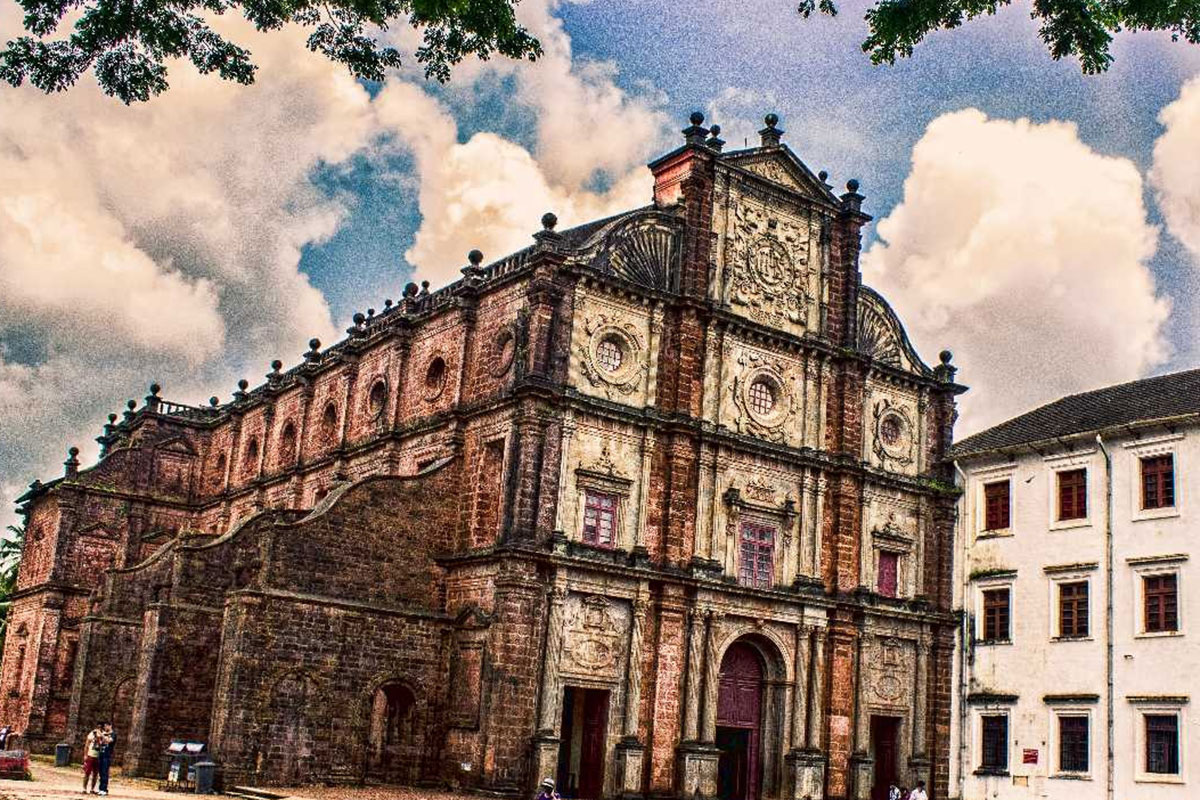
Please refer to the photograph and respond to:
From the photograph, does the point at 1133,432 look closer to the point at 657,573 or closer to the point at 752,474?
the point at 752,474

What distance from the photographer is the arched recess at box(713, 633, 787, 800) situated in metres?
32.5

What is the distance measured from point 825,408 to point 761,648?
6.71 m

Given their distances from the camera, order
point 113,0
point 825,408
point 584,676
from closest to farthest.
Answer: point 113,0 < point 584,676 < point 825,408

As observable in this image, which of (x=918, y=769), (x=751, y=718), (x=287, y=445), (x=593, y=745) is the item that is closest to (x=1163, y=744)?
(x=918, y=769)

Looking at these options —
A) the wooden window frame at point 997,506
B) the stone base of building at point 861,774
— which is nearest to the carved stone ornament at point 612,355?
the stone base of building at point 861,774

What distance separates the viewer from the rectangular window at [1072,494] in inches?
1352

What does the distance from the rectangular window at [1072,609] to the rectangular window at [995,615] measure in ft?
5.91

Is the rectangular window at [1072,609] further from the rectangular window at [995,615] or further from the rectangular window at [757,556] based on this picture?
the rectangular window at [757,556]

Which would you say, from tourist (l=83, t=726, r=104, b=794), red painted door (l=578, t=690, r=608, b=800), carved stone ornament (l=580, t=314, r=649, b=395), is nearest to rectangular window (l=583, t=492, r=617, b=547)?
carved stone ornament (l=580, t=314, r=649, b=395)

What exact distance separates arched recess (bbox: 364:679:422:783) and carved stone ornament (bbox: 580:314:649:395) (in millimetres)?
8446

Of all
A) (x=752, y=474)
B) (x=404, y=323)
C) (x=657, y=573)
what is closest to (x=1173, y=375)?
(x=752, y=474)

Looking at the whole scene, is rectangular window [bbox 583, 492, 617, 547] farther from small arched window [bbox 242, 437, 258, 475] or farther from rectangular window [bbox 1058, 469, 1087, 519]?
small arched window [bbox 242, 437, 258, 475]

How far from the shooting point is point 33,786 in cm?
2688

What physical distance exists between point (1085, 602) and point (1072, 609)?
1.41 feet
